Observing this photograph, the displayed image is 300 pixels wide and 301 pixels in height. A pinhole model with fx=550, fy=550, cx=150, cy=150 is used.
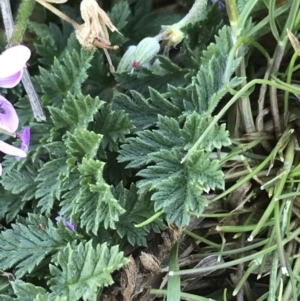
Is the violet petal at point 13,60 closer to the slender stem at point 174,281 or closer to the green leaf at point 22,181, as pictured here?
the green leaf at point 22,181

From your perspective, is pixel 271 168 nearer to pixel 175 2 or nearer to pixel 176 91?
pixel 176 91

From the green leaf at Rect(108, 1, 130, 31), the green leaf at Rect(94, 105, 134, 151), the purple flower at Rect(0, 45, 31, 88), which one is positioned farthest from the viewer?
the green leaf at Rect(108, 1, 130, 31)

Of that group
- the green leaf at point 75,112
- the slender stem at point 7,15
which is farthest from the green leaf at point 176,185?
the slender stem at point 7,15

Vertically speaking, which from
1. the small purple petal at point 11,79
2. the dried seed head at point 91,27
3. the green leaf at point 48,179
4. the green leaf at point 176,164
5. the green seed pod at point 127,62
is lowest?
the green leaf at point 48,179

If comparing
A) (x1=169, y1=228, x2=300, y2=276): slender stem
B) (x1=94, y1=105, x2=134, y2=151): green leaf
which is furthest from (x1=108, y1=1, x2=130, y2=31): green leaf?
(x1=169, y1=228, x2=300, y2=276): slender stem

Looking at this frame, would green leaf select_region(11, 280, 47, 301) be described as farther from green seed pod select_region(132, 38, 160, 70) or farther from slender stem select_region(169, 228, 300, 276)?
green seed pod select_region(132, 38, 160, 70)

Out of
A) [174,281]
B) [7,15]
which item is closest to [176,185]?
[174,281]

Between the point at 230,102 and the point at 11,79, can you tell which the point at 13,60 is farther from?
the point at 230,102
